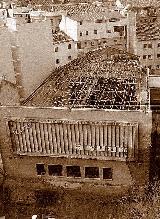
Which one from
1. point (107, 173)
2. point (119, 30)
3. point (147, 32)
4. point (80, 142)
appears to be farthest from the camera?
point (147, 32)

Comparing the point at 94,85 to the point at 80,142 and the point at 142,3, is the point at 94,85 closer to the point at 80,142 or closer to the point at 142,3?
the point at 80,142

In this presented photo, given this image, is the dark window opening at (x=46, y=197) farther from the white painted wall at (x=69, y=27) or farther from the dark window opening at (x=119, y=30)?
the dark window opening at (x=119, y=30)

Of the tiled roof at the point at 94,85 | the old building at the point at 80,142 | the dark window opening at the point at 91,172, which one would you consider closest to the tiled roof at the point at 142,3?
the tiled roof at the point at 94,85

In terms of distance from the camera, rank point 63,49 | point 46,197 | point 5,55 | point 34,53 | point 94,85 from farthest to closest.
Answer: point 63,49, point 34,53, point 5,55, point 94,85, point 46,197

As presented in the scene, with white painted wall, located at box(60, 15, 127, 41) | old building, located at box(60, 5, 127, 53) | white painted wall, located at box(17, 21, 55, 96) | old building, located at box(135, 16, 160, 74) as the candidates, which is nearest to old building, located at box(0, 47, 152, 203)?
white painted wall, located at box(17, 21, 55, 96)

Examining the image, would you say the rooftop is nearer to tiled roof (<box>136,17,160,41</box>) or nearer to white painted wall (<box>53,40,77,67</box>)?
tiled roof (<box>136,17,160,41</box>)

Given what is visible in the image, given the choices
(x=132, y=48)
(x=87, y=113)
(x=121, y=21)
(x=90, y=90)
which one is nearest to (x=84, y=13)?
(x=121, y=21)

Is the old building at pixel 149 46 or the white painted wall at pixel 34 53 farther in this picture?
the old building at pixel 149 46

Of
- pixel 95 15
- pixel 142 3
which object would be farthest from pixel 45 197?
pixel 142 3

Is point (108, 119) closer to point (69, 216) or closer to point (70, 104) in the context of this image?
point (70, 104)
